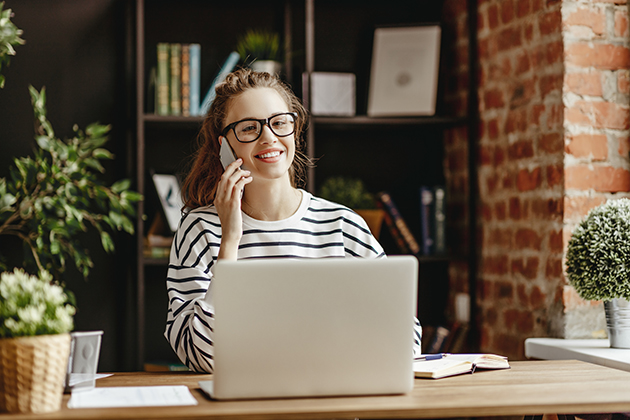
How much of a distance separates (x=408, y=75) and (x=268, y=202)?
47.8 inches

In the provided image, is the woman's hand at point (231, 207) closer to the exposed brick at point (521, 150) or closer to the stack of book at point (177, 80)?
the stack of book at point (177, 80)

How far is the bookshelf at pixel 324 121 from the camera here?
2725 mm

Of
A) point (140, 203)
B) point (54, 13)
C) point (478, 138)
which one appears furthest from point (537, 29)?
point (54, 13)

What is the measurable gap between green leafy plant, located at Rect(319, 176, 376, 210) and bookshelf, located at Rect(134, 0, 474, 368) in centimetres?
11

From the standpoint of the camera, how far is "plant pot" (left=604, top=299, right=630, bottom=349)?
1.80m

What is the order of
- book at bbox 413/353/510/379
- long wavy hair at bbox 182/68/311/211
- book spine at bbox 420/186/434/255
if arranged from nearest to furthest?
1. book at bbox 413/353/510/379
2. long wavy hair at bbox 182/68/311/211
3. book spine at bbox 420/186/434/255

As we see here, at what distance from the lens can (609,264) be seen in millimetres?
1785

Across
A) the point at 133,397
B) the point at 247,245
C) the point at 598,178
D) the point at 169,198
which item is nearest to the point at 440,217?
the point at 598,178

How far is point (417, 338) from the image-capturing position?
1603mm

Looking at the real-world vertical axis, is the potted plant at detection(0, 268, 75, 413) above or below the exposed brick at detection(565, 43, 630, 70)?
below

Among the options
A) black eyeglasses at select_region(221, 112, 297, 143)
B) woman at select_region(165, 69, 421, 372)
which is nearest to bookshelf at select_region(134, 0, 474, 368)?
woman at select_region(165, 69, 421, 372)

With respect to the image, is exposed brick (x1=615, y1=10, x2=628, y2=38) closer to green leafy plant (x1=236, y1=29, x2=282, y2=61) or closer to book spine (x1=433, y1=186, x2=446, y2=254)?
book spine (x1=433, y1=186, x2=446, y2=254)

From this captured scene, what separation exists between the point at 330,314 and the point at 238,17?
6.87 feet

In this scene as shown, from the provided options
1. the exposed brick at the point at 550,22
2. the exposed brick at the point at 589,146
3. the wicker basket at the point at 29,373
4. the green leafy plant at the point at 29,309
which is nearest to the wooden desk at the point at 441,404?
the wicker basket at the point at 29,373
